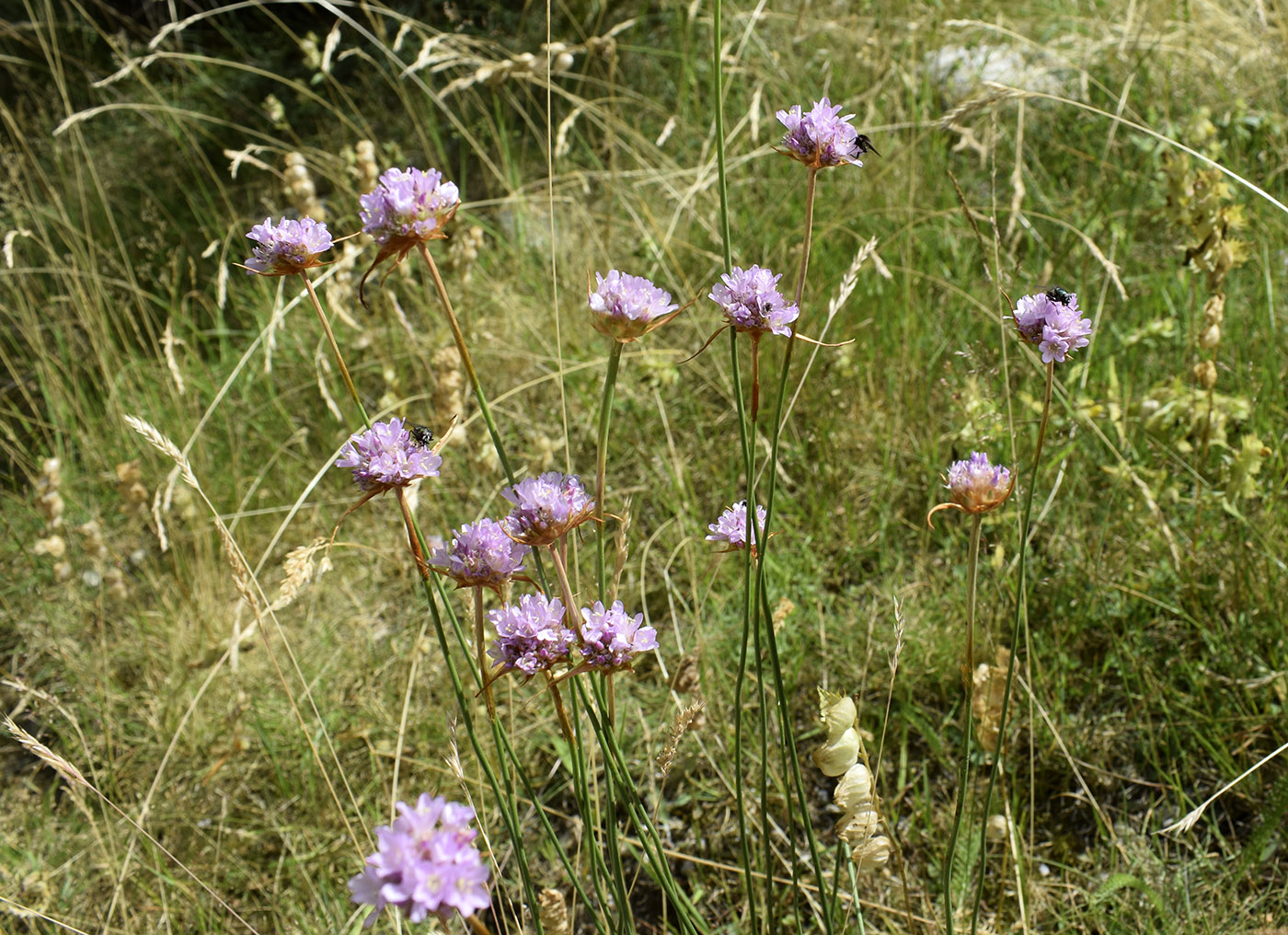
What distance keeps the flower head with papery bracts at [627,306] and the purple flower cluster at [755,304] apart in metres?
0.06

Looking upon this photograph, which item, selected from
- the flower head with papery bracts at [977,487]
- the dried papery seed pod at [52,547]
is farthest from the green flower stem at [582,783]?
the dried papery seed pod at [52,547]

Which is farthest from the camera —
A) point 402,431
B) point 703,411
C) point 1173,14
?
point 1173,14

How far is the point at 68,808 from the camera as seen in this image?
6.43ft

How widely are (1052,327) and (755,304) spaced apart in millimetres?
281

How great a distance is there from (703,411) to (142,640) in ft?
4.74

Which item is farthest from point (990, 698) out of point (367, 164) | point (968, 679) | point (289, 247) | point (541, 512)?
point (367, 164)

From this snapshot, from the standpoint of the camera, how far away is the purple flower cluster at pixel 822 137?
2.70 ft

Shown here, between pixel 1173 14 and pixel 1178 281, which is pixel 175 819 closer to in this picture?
pixel 1178 281

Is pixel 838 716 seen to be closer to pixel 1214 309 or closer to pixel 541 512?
pixel 541 512

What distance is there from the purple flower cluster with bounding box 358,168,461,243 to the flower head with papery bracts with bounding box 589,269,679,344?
0.15 metres

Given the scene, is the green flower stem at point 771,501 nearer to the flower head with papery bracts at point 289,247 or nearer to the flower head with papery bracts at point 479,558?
the flower head with papery bracts at point 479,558

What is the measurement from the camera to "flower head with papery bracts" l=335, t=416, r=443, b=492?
2.61 feet

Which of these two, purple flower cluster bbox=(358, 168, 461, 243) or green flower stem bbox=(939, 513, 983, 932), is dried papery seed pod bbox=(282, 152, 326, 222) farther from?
green flower stem bbox=(939, 513, 983, 932)

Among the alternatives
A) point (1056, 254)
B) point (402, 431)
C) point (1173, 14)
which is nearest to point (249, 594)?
point (402, 431)
